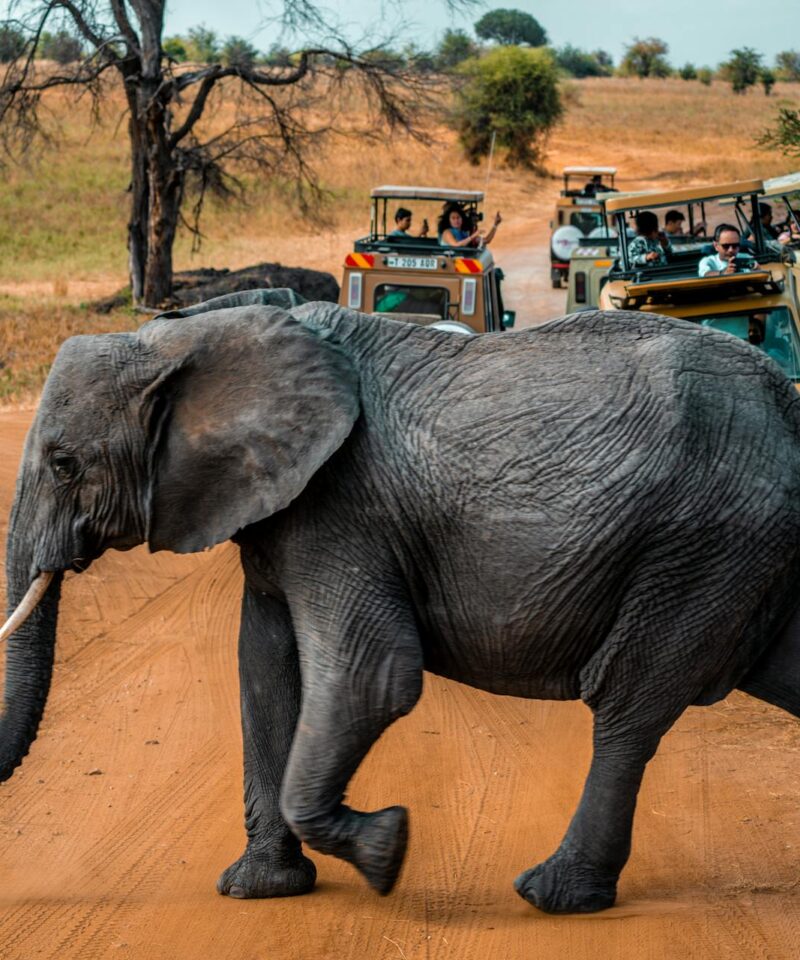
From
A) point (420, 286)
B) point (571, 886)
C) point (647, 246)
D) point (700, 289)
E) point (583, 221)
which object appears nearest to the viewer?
point (571, 886)

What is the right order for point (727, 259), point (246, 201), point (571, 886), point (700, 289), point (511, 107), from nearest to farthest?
point (571, 886) → point (700, 289) → point (727, 259) → point (246, 201) → point (511, 107)

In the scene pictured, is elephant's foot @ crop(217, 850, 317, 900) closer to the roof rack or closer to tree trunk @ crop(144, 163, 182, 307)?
the roof rack

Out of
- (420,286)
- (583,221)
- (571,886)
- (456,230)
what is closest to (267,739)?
(571,886)

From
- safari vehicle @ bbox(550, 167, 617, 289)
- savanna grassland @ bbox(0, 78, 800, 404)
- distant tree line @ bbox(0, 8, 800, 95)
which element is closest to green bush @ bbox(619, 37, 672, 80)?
distant tree line @ bbox(0, 8, 800, 95)

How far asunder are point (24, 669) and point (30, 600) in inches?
11.8

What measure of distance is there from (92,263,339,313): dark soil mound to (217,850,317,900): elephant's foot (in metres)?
17.0

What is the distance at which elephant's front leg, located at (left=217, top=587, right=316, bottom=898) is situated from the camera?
15.9ft

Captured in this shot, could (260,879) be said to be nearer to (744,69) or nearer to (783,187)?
(783,187)

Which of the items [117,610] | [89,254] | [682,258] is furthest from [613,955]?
[89,254]

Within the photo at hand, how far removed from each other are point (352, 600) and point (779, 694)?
1.59 metres

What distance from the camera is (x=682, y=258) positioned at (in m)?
12.4

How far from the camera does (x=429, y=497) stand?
4.30 m

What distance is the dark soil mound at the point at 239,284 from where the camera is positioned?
22.3m

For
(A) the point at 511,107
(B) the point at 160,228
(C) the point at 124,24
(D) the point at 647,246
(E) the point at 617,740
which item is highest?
(C) the point at 124,24
